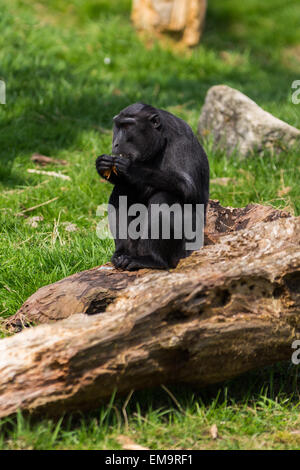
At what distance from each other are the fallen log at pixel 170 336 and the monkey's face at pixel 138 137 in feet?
2.73

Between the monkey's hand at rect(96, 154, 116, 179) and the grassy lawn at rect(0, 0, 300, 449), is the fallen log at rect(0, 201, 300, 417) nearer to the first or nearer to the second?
the grassy lawn at rect(0, 0, 300, 449)

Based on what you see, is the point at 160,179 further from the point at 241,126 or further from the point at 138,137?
the point at 241,126

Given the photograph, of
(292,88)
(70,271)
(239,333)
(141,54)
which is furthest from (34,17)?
(239,333)

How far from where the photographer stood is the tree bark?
9.87m

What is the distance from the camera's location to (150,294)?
2.91 metres

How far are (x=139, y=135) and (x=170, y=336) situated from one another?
1.40 m

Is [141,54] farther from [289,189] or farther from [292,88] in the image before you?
[289,189]

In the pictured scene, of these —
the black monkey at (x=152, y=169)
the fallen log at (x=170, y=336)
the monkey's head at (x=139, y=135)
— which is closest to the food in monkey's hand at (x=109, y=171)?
the black monkey at (x=152, y=169)

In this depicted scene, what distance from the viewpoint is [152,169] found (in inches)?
143

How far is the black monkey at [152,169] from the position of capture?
360 centimetres

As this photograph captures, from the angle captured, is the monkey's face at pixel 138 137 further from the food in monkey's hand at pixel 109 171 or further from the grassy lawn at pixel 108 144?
the grassy lawn at pixel 108 144

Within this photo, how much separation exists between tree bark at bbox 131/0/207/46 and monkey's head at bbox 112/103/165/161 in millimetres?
6641

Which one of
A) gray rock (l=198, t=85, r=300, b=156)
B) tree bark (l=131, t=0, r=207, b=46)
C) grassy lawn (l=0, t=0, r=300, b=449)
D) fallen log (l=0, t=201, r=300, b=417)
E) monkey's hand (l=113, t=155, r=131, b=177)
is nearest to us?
fallen log (l=0, t=201, r=300, b=417)

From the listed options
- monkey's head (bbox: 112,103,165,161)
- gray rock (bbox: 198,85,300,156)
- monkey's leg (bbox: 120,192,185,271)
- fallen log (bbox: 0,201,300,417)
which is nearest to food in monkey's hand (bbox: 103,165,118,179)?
monkey's head (bbox: 112,103,165,161)
